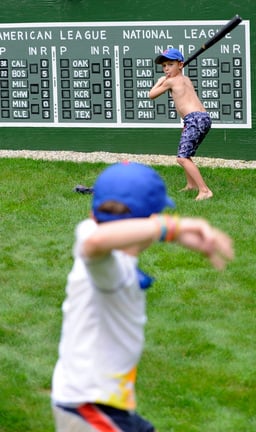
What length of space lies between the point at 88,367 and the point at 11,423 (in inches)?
98.0

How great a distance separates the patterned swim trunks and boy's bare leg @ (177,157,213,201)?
19 cm

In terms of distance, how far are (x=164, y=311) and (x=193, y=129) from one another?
4014 mm

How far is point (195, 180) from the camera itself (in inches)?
444

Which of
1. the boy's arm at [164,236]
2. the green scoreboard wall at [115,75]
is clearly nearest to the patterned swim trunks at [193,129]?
the green scoreboard wall at [115,75]

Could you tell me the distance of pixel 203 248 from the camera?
3.23 meters

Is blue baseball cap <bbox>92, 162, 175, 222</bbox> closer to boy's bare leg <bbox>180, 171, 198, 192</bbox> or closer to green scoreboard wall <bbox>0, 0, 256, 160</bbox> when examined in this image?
boy's bare leg <bbox>180, 171, 198, 192</bbox>

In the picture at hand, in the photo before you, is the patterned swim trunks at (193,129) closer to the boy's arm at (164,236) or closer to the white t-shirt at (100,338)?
the white t-shirt at (100,338)

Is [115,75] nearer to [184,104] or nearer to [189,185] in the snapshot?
[184,104]

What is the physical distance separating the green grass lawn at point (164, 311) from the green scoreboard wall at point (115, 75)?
4.29 ft

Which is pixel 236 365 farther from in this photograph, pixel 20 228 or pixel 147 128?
pixel 147 128

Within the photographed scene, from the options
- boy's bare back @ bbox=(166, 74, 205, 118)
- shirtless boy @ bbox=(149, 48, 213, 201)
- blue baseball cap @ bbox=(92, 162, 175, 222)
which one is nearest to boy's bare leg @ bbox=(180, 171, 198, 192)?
shirtless boy @ bbox=(149, 48, 213, 201)

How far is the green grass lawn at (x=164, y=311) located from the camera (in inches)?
253

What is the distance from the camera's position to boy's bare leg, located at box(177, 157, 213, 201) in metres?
11.2

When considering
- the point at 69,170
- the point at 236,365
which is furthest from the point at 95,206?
the point at 69,170
